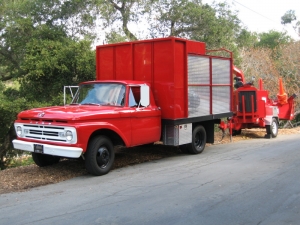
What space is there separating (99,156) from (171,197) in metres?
2.22

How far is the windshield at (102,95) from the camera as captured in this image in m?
8.57

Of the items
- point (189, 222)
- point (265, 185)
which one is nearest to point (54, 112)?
point (189, 222)

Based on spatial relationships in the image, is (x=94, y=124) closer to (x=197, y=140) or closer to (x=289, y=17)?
(x=197, y=140)

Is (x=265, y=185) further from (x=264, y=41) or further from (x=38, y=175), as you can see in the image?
(x=264, y=41)

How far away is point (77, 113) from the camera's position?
7.30 metres

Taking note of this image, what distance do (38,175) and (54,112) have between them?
147 centimetres

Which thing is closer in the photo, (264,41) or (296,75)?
Result: (296,75)

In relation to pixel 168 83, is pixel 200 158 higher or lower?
lower

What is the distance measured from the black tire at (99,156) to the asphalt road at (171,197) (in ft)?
0.62

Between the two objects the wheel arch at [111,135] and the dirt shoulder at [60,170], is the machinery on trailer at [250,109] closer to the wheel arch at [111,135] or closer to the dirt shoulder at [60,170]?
the dirt shoulder at [60,170]

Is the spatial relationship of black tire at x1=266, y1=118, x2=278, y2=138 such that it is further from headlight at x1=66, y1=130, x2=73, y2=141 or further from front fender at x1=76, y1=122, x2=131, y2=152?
headlight at x1=66, y1=130, x2=73, y2=141

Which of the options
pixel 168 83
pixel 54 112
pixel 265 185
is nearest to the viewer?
pixel 265 185

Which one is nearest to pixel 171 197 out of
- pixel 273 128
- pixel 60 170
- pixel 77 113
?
pixel 77 113

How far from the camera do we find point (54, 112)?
7484 millimetres
